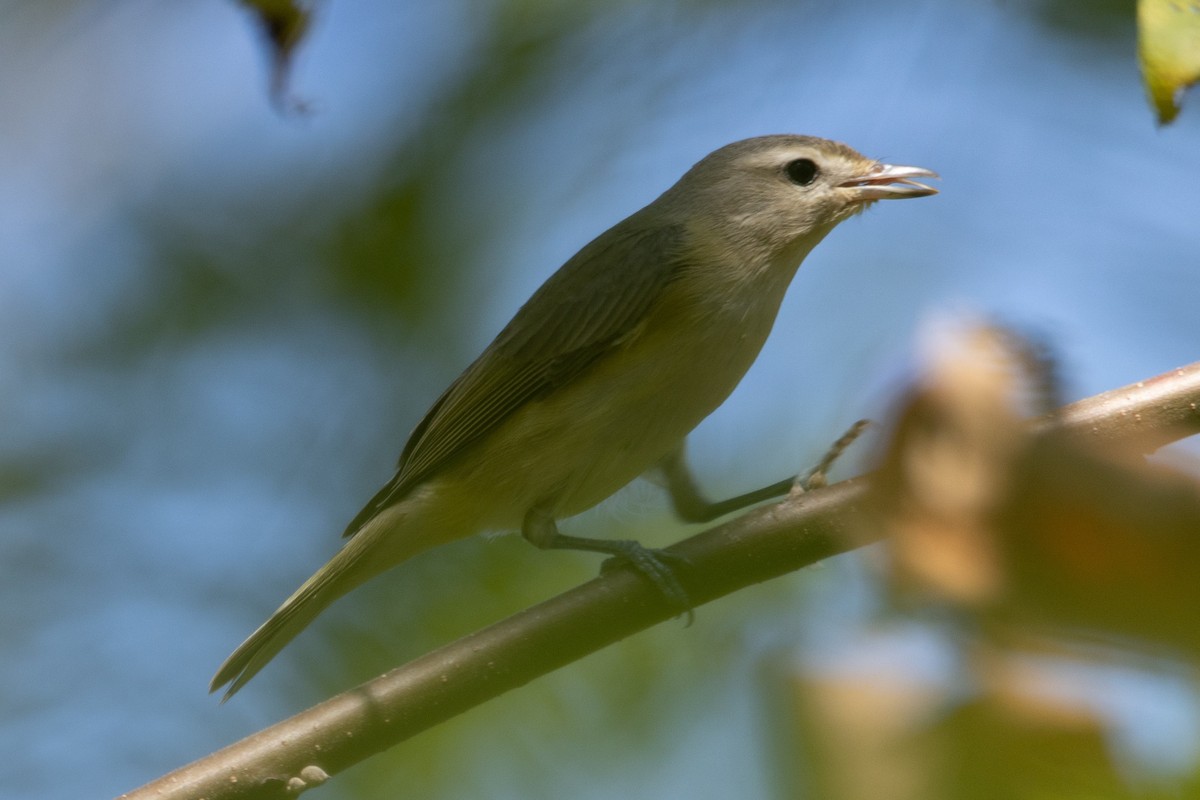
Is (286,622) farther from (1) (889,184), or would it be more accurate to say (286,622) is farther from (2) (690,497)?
(1) (889,184)

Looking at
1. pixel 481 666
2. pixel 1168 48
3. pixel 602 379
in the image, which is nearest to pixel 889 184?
pixel 602 379

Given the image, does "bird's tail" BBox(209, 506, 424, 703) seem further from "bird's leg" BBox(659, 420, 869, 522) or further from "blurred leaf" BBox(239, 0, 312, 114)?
"blurred leaf" BBox(239, 0, 312, 114)

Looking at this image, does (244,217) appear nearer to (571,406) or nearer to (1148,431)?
(571,406)

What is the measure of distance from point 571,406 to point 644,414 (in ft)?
0.80

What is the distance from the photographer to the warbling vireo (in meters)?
3.68

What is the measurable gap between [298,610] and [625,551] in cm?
104

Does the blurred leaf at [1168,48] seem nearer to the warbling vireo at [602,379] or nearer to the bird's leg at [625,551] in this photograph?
the bird's leg at [625,551]

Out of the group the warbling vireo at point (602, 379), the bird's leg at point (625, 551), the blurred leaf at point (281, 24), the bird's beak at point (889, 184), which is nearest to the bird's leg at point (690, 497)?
the warbling vireo at point (602, 379)

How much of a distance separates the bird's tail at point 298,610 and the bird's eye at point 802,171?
1829 mm

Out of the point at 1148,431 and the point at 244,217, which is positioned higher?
the point at 244,217

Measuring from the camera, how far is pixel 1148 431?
7.45 ft

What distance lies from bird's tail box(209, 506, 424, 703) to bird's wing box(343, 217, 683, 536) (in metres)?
0.21

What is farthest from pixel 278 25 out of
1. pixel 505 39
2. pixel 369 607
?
pixel 505 39

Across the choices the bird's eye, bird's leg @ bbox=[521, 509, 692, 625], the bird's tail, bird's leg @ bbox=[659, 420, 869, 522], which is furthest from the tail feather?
the bird's eye
